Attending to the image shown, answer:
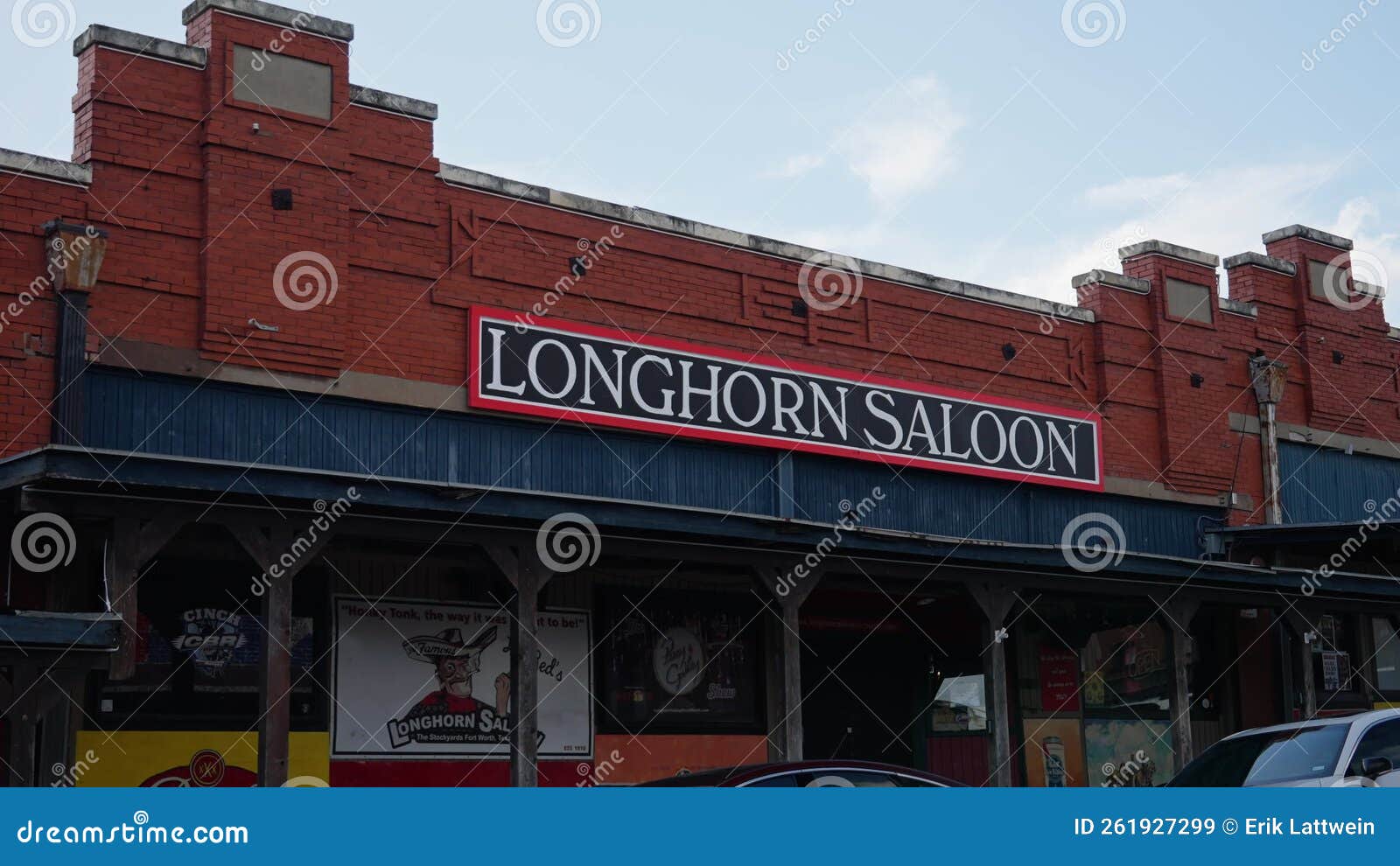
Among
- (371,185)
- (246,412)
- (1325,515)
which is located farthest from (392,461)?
(1325,515)

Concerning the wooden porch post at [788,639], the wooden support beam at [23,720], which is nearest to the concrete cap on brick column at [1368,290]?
the wooden porch post at [788,639]

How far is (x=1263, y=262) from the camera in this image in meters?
24.7

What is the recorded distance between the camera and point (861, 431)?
19.2 meters

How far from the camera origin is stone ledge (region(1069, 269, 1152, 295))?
22.5 metres

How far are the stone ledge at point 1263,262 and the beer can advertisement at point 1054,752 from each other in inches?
310

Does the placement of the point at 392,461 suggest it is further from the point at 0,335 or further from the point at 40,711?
the point at 40,711

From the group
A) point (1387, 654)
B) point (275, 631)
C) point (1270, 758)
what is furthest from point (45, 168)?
point (1387, 654)

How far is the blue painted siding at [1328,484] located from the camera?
79.0ft

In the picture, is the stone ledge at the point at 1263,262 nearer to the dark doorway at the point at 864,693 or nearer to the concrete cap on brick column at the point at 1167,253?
the concrete cap on brick column at the point at 1167,253

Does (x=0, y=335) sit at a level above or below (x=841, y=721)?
above

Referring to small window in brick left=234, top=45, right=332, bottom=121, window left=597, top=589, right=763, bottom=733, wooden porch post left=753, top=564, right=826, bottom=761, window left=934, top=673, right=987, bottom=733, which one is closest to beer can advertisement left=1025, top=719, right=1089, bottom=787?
window left=934, top=673, right=987, bottom=733

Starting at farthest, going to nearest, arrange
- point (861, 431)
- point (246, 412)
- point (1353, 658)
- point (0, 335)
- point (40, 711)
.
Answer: point (1353, 658)
point (861, 431)
point (246, 412)
point (0, 335)
point (40, 711)

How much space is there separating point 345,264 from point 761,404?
5.02 m

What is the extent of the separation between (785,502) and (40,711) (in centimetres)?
908
